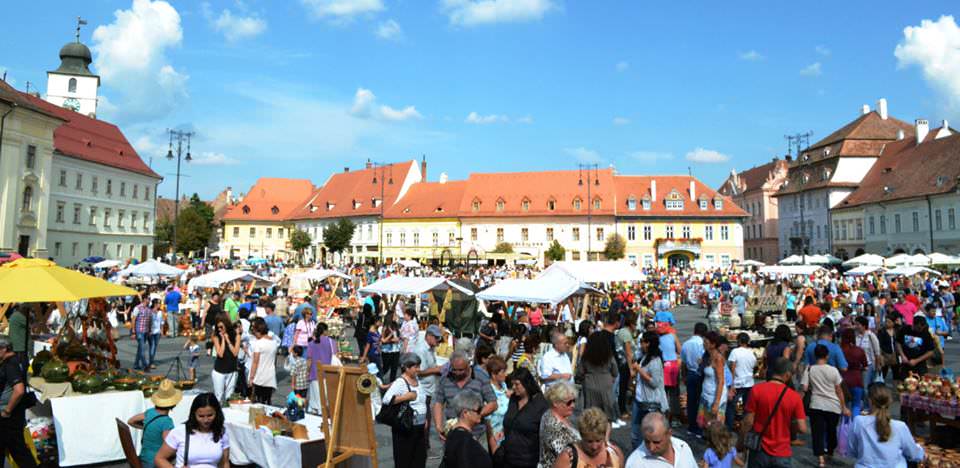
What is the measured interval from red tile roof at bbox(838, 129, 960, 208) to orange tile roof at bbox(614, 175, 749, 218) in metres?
10.6

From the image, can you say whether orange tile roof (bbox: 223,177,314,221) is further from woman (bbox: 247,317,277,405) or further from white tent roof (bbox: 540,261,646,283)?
woman (bbox: 247,317,277,405)

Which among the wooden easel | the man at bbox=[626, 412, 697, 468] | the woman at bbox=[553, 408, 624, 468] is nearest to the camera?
the woman at bbox=[553, 408, 624, 468]

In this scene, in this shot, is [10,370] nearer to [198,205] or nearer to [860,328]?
[860,328]

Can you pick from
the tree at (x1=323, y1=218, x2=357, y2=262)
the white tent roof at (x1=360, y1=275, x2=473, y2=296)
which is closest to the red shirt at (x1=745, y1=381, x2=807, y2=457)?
the white tent roof at (x1=360, y1=275, x2=473, y2=296)

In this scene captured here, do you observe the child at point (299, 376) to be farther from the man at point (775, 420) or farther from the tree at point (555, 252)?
the tree at point (555, 252)

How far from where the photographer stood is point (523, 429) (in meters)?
5.25

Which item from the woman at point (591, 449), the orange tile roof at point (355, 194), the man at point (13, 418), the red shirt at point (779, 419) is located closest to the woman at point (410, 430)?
the woman at point (591, 449)

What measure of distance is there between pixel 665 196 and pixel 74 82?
64.5 meters

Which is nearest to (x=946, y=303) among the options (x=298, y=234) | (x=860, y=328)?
(x=860, y=328)

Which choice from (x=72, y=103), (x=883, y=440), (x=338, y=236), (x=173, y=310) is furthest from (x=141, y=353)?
(x=72, y=103)

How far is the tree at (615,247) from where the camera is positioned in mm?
60406

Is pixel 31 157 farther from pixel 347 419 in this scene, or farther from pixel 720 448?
pixel 720 448

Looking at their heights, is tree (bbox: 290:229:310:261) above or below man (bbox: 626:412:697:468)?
above

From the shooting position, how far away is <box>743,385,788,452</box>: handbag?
19.0ft
